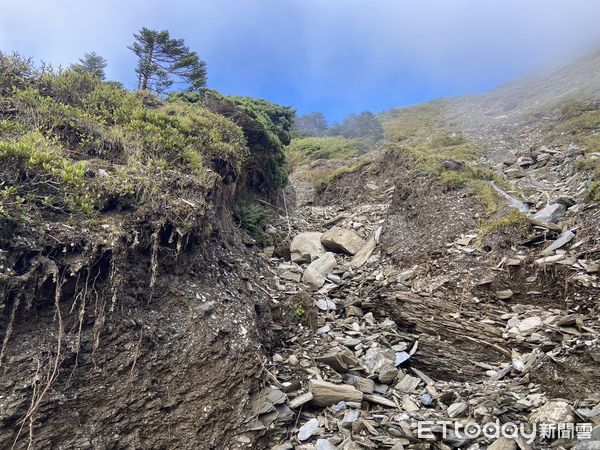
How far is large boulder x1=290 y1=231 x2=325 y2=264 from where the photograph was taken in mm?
11203

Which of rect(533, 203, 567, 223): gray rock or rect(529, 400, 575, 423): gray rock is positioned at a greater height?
rect(533, 203, 567, 223): gray rock

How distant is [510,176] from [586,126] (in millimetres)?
6190

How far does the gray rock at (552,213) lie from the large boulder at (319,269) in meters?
5.10

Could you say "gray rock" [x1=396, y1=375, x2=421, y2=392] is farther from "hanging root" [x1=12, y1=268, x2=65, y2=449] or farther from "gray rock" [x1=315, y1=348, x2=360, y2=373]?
"hanging root" [x1=12, y1=268, x2=65, y2=449]

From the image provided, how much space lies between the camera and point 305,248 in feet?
37.7

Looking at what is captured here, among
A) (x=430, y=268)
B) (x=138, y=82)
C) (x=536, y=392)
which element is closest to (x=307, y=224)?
(x=430, y=268)

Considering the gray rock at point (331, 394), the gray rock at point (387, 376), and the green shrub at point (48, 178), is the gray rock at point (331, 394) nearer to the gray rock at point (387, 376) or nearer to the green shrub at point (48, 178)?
the gray rock at point (387, 376)

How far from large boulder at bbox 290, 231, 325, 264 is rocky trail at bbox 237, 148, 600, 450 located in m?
0.05

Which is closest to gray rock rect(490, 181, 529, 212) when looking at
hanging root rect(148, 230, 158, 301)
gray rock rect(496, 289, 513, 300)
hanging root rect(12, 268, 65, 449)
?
gray rock rect(496, 289, 513, 300)

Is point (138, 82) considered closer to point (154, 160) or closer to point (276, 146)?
point (276, 146)

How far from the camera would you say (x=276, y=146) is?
43.7 ft

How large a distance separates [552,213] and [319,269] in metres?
5.77

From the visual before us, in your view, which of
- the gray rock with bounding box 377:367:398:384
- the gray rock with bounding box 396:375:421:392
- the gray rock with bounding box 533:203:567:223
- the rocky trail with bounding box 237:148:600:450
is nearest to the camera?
the rocky trail with bounding box 237:148:600:450

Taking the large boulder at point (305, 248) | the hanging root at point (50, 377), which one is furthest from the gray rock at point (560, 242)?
the hanging root at point (50, 377)
